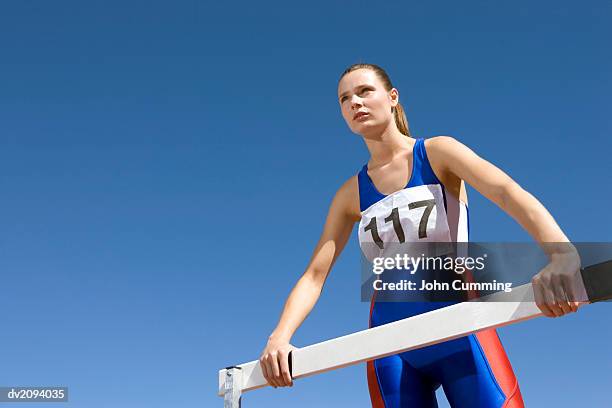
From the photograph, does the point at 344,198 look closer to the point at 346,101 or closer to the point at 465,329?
the point at 346,101

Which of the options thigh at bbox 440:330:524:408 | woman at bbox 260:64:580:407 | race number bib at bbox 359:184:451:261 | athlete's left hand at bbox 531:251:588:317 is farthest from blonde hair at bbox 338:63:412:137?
athlete's left hand at bbox 531:251:588:317

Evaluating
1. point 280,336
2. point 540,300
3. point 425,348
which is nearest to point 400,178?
point 425,348

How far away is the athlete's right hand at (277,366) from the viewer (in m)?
2.50

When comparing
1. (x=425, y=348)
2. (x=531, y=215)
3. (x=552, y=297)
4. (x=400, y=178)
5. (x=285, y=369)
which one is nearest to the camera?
(x=552, y=297)

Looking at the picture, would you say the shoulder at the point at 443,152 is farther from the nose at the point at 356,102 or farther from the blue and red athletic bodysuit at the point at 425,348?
the nose at the point at 356,102

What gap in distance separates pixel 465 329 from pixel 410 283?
90cm

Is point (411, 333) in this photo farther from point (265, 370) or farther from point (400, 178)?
point (400, 178)

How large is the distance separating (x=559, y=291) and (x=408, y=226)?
1.10 meters

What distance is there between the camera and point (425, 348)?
2678mm

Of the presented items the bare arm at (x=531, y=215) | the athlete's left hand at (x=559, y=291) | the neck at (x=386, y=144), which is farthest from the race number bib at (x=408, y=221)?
the athlete's left hand at (x=559, y=291)

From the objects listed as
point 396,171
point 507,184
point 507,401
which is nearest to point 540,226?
point 507,184

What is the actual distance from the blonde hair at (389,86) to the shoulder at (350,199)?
0.36 meters

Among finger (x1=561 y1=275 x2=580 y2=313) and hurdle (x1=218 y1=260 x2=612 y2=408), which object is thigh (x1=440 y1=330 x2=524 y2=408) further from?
finger (x1=561 y1=275 x2=580 y2=313)

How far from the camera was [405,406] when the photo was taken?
2.69 meters
